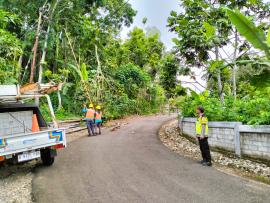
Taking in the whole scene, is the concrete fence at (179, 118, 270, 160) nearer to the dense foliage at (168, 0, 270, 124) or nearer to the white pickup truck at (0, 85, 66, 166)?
the dense foliage at (168, 0, 270, 124)

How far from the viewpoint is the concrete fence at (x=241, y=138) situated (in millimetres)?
6781

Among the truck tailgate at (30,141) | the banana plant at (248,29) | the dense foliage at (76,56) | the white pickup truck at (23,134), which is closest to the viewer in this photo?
the banana plant at (248,29)

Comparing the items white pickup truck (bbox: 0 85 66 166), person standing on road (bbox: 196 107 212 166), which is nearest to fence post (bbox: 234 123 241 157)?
person standing on road (bbox: 196 107 212 166)

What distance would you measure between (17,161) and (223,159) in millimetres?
5693

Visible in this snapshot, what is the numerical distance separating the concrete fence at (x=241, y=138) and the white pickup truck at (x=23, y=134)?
4.90 metres

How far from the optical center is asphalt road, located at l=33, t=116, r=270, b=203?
197 inches

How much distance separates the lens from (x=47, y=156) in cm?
772

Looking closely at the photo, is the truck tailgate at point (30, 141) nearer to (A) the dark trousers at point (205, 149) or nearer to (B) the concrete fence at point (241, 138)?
(A) the dark trousers at point (205, 149)

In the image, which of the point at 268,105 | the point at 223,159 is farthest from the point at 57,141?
the point at 268,105

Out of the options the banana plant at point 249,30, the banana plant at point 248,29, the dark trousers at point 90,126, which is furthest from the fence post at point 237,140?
the dark trousers at point 90,126

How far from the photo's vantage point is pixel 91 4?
61.5ft

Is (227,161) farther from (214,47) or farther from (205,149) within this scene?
(214,47)

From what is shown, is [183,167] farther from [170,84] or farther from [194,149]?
[170,84]

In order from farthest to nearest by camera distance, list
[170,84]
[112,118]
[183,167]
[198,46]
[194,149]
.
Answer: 1. [112,118]
2. [170,84]
3. [198,46]
4. [194,149]
5. [183,167]
